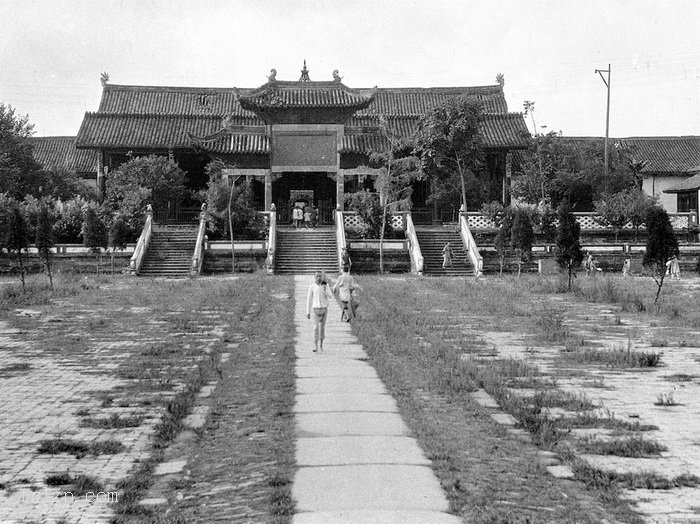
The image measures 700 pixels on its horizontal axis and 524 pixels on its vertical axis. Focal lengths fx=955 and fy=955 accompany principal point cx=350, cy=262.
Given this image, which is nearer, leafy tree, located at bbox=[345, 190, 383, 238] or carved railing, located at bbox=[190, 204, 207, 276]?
carved railing, located at bbox=[190, 204, 207, 276]

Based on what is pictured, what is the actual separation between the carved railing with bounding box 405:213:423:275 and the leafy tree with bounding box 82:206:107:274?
11.9m

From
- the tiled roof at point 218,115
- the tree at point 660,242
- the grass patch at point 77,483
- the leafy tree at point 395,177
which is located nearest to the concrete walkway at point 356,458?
the grass patch at point 77,483

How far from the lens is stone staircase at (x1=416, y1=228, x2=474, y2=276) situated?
36812 mm

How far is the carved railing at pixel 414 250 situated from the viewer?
3616 cm

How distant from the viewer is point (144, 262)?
37.1m

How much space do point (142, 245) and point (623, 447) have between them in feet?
102

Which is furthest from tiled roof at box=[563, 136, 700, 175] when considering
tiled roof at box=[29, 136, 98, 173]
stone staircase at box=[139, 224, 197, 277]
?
tiled roof at box=[29, 136, 98, 173]

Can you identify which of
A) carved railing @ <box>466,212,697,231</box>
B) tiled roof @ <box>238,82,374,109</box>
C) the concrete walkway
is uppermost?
tiled roof @ <box>238,82,374,109</box>

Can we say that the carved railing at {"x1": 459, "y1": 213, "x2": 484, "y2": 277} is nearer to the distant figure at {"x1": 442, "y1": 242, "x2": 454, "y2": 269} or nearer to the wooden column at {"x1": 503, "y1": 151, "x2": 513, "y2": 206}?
the distant figure at {"x1": 442, "y1": 242, "x2": 454, "y2": 269}

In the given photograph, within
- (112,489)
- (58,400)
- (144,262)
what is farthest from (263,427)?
(144,262)

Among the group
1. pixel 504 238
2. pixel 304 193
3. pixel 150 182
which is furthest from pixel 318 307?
pixel 304 193

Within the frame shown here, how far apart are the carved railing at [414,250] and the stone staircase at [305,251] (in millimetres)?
2991

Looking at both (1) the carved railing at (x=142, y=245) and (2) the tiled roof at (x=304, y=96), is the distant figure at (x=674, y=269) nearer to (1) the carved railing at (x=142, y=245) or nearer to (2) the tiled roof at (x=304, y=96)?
(2) the tiled roof at (x=304, y=96)

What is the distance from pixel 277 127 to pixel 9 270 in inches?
587
